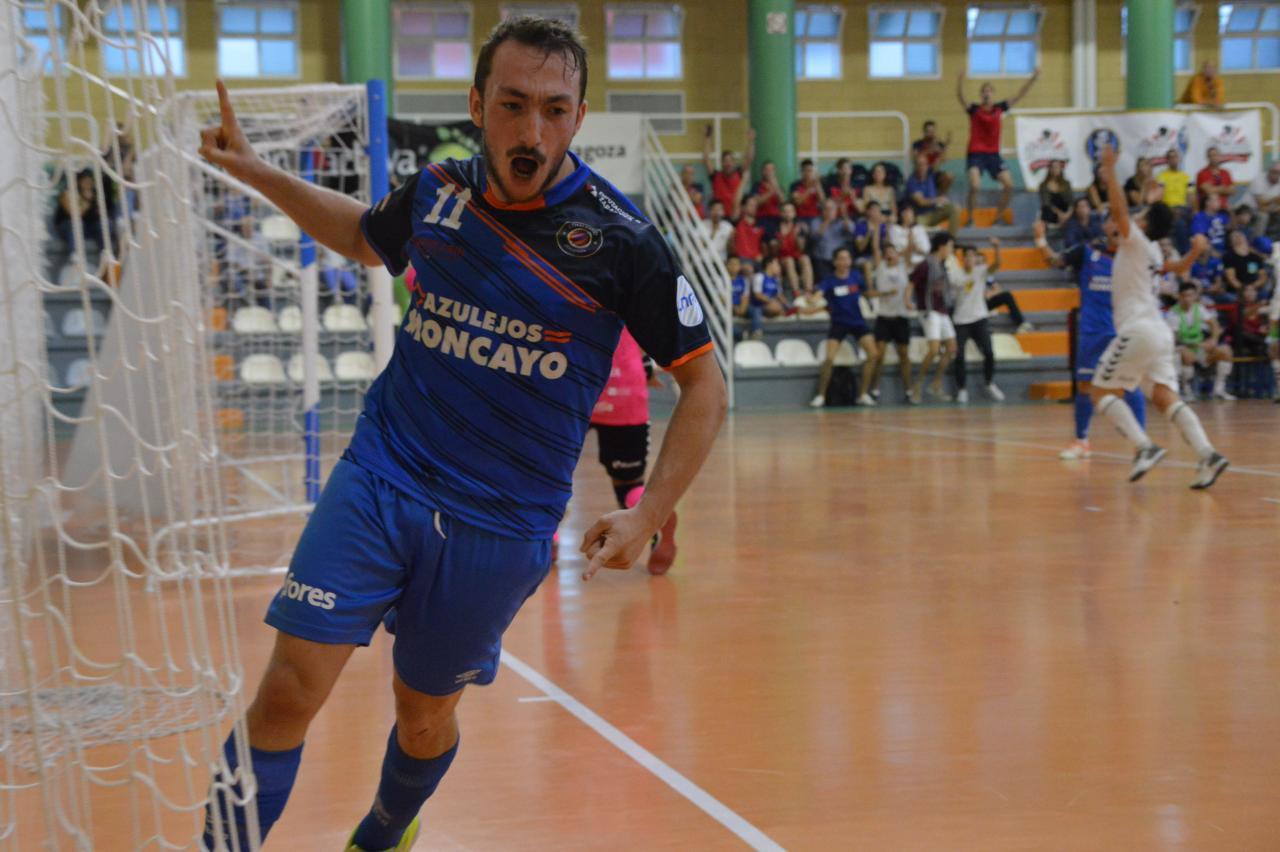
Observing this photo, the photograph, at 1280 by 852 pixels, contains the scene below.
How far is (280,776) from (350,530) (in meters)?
0.49

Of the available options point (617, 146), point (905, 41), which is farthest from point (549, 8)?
point (905, 41)

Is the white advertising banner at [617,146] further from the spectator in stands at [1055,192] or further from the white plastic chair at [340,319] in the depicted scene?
the spectator in stands at [1055,192]

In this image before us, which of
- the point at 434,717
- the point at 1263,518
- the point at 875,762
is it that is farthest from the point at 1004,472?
the point at 434,717

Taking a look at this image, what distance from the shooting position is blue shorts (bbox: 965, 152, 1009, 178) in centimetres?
2216

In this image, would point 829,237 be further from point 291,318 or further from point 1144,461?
point 1144,461

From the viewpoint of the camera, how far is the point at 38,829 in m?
3.20

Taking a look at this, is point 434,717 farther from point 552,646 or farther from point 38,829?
point 552,646

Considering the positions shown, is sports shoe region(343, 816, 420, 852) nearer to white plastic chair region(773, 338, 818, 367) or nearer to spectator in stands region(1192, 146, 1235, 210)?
white plastic chair region(773, 338, 818, 367)

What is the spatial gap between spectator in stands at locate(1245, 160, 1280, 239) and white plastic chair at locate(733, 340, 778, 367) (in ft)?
27.2

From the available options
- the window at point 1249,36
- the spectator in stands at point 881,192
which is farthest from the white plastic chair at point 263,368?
the window at point 1249,36

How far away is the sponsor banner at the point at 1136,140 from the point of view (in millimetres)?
21078

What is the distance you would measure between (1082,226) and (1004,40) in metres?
7.62

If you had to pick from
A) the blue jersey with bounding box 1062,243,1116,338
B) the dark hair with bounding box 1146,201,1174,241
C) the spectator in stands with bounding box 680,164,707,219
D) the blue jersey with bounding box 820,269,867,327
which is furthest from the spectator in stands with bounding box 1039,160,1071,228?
the dark hair with bounding box 1146,201,1174,241

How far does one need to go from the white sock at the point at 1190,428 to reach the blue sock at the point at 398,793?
297 inches
